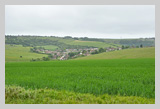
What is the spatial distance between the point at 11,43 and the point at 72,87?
105 m

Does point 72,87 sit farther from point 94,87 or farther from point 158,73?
point 158,73

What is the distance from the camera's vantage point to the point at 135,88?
7824 mm

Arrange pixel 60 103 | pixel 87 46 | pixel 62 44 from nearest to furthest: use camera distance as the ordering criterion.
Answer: pixel 60 103, pixel 87 46, pixel 62 44

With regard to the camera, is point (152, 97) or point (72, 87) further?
point (72, 87)

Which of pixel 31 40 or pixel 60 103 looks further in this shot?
pixel 31 40


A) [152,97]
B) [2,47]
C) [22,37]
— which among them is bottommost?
[152,97]

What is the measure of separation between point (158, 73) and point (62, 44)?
121m

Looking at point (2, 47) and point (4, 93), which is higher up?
point (2, 47)

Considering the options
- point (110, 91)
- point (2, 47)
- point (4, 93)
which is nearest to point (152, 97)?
point (110, 91)

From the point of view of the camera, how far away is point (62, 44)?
414 ft

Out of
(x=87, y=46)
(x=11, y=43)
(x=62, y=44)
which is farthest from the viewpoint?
(x=62, y=44)

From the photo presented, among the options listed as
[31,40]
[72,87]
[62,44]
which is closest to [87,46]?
[62,44]

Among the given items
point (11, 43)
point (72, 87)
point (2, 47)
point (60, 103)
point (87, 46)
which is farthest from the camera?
point (87, 46)

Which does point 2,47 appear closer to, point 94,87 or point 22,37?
point 94,87
